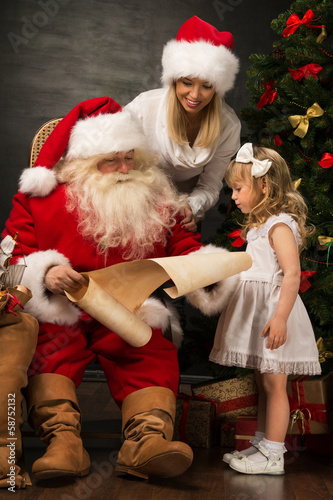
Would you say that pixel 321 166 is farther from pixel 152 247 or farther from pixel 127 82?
pixel 127 82

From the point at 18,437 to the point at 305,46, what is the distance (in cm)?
180

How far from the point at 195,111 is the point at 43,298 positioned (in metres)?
0.98

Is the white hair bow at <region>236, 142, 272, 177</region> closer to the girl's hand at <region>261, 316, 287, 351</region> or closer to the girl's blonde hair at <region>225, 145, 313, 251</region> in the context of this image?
the girl's blonde hair at <region>225, 145, 313, 251</region>

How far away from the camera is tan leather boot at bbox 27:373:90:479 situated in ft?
5.54

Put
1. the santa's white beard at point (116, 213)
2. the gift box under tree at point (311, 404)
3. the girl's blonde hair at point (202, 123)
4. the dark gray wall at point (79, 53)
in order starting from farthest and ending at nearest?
1. the dark gray wall at point (79, 53)
2. the girl's blonde hair at point (202, 123)
3. the gift box under tree at point (311, 404)
4. the santa's white beard at point (116, 213)

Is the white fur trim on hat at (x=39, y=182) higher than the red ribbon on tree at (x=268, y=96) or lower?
lower

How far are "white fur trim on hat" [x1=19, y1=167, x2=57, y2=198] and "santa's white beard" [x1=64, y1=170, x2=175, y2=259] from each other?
72mm

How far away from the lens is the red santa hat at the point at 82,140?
2.08 metres

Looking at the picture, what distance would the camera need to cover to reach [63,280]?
187 centimetres

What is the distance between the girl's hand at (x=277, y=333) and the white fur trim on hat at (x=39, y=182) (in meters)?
0.90

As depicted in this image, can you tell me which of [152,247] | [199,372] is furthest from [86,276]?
[199,372]

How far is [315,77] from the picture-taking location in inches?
92.2

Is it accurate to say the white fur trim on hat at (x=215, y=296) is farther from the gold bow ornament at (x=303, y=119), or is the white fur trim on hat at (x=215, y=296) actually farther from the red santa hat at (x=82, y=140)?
the gold bow ornament at (x=303, y=119)

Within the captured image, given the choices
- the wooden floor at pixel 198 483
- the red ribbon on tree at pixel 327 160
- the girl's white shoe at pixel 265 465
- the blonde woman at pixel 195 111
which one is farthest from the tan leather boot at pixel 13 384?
the red ribbon on tree at pixel 327 160
